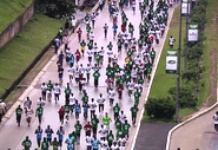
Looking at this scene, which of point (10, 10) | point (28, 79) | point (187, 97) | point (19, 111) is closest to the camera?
point (19, 111)

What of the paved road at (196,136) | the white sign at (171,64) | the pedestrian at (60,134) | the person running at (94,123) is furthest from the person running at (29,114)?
the white sign at (171,64)

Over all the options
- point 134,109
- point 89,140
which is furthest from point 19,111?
point 134,109

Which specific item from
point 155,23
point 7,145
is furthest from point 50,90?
point 155,23

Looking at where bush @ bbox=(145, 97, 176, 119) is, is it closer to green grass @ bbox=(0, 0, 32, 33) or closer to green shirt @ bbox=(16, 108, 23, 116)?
green shirt @ bbox=(16, 108, 23, 116)

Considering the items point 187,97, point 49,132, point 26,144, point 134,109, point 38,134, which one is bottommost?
point 26,144

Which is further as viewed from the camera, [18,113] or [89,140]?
[18,113]

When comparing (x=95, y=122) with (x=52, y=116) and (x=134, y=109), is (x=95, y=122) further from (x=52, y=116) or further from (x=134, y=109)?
(x=52, y=116)

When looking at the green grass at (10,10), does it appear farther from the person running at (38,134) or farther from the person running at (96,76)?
the person running at (38,134)
